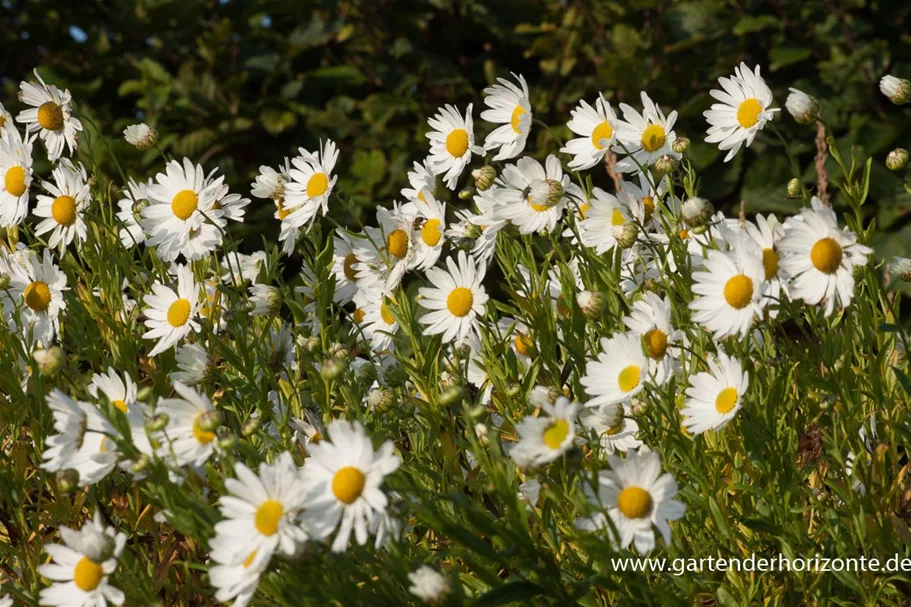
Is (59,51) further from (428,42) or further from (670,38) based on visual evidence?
(670,38)

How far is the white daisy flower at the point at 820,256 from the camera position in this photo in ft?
3.89

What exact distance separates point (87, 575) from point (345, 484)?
294 millimetres

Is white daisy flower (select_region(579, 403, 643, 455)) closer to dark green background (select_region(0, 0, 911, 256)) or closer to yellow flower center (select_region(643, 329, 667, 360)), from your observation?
yellow flower center (select_region(643, 329, 667, 360))

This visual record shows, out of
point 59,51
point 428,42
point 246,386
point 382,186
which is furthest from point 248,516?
point 59,51

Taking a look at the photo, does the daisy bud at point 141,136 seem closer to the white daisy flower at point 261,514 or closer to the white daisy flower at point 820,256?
the white daisy flower at point 261,514

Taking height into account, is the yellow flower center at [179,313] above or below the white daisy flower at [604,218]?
below

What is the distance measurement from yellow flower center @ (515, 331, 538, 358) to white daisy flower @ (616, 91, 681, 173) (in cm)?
28

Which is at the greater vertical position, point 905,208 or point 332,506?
point 905,208

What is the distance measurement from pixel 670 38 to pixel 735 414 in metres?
2.59

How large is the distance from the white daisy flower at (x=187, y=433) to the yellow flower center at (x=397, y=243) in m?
0.53

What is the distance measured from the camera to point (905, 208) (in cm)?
328

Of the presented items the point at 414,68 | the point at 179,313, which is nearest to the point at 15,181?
the point at 179,313

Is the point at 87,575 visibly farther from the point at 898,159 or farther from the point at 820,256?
the point at 898,159

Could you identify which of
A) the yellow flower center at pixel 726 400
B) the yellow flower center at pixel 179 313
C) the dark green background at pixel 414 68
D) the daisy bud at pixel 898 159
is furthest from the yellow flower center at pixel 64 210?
the dark green background at pixel 414 68
